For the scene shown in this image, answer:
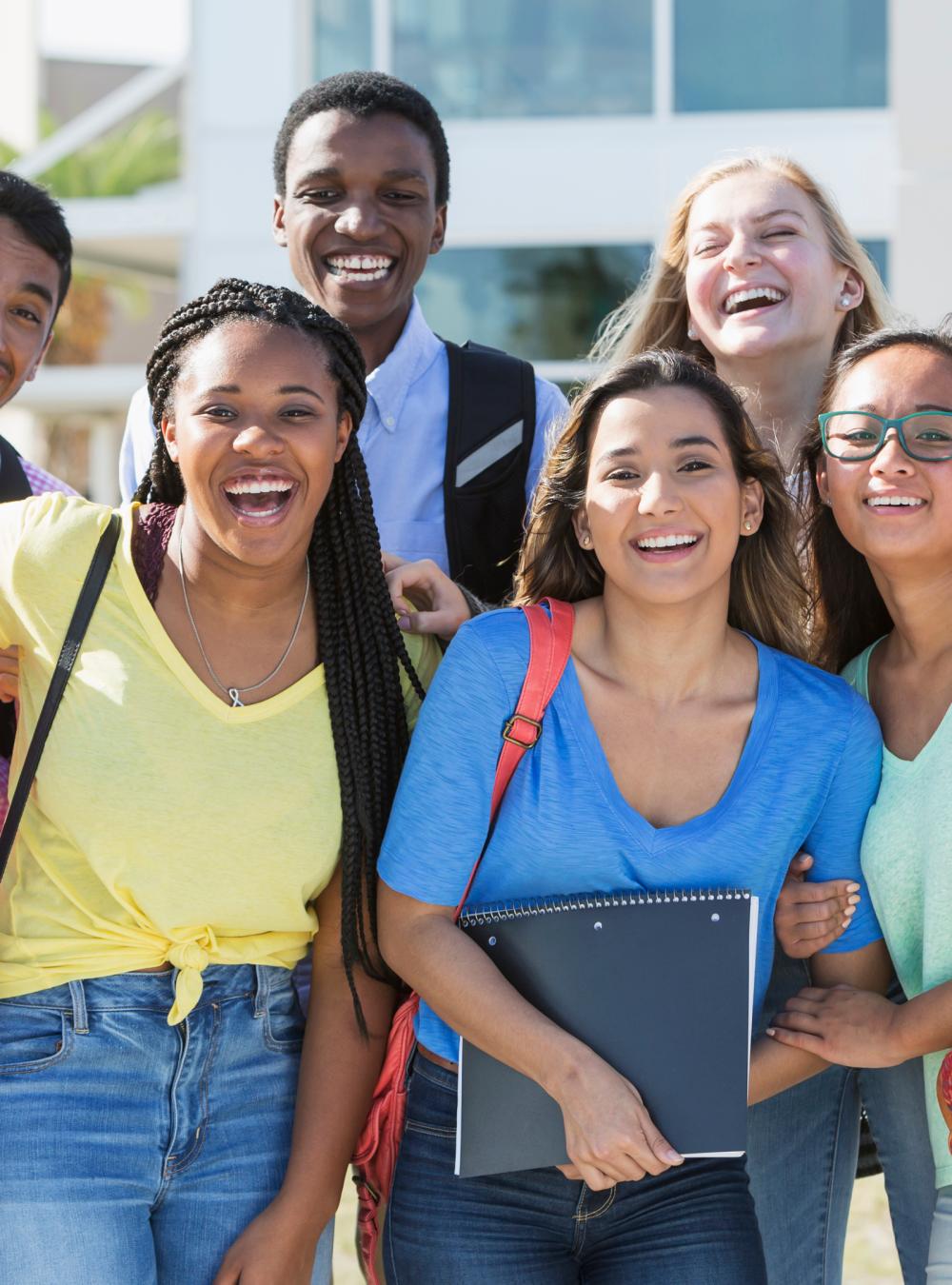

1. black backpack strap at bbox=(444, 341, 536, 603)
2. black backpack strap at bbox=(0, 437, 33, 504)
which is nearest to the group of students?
black backpack strap at bbox=(444, 341, 536, 603)

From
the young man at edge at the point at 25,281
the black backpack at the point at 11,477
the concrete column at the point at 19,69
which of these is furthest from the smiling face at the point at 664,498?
the concrete column at the point at 19,69

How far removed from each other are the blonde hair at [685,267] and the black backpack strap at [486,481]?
46cm

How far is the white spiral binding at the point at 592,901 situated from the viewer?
2.89 metres

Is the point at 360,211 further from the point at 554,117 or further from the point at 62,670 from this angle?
the point at 554,117

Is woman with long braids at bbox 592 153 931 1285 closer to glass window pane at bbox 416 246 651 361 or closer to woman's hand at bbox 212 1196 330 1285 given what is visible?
woman's hand at bbox 212 1196 330 1285

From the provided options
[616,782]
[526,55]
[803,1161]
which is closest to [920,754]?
[616,782]

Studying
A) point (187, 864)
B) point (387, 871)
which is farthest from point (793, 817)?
point (187, 864)

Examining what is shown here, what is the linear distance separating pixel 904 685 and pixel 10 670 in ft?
5.88

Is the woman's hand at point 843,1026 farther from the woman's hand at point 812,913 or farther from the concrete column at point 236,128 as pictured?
the concrete column at point 236,128

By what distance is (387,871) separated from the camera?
9.87 ft

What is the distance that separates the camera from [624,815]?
299cm

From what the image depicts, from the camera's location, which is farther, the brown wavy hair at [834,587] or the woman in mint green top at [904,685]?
the brown wavy hair at [834,587]

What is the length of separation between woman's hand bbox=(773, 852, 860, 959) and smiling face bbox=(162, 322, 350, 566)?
1194 millimetres

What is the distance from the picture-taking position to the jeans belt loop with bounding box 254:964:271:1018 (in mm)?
3008
